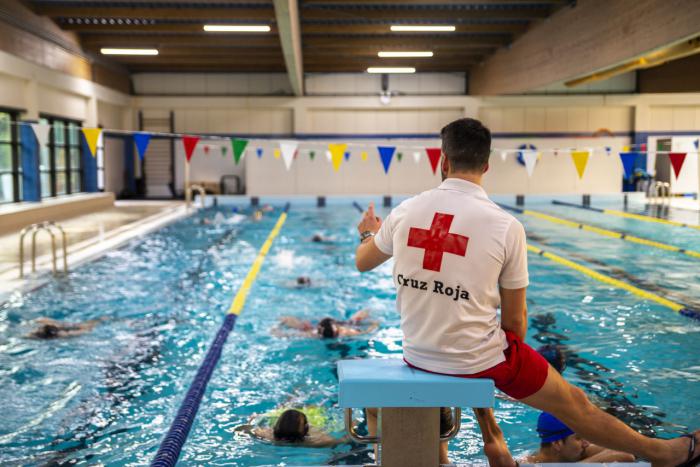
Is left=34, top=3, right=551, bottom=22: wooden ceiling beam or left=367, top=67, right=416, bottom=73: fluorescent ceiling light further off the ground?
left=34, top=3, right=551, bottom=22: wooden ceiling beam

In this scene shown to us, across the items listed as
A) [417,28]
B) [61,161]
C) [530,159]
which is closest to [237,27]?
[417,28]

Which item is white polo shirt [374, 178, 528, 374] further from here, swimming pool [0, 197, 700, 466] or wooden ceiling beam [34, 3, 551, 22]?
wooden ceiling beam [34, 3, 551, 22]

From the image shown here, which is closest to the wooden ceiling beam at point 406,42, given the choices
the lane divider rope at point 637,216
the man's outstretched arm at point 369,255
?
the lane divider rope at point 637,216

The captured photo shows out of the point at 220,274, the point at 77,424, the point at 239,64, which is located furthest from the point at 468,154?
the point at 239,64

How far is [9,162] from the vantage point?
13.2m

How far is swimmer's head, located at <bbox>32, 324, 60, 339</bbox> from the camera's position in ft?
17.4

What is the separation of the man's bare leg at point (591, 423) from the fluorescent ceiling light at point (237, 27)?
12.2 meters

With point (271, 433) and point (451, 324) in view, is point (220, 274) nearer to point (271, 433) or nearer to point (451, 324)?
point (271, 433)

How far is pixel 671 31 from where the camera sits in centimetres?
873

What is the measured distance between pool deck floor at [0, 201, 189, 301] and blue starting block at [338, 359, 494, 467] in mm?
5482

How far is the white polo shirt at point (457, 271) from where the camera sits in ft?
6.68

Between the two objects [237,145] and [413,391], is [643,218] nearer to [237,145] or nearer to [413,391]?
[237,145]

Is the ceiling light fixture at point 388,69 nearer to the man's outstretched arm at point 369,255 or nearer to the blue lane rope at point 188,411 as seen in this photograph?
the blue lane rope at point 188,411

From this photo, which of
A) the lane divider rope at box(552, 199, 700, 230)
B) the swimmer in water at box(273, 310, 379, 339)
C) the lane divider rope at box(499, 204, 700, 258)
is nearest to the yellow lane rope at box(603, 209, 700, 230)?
the lane divider rope at box(552, 199, 700, 230)
